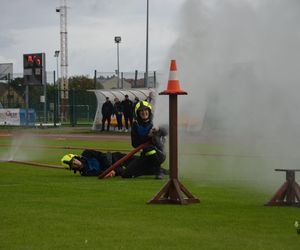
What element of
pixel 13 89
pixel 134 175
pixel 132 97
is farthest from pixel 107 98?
pixel 134 175

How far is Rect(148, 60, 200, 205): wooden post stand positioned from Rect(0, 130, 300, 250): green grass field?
24 centimetres

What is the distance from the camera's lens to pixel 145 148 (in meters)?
15.8

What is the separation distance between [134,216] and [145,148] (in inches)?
218

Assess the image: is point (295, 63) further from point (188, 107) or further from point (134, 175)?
point (134, 175)

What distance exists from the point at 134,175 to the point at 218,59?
4.00 metres

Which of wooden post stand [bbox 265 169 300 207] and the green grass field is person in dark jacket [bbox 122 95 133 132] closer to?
the green grass field

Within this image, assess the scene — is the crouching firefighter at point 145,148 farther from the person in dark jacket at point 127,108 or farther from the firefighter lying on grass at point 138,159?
the person in dark jacket at point 127,108

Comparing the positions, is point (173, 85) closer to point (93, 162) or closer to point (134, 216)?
point (134, 216)

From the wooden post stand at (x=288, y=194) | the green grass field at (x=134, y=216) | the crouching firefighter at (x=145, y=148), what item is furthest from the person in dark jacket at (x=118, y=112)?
the wooden post stand at (x=288, y=194)

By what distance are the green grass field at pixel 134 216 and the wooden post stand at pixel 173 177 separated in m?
0.24

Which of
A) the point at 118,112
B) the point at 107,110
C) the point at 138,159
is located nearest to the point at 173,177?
the point at 138,159

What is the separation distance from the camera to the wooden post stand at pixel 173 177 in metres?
11.6

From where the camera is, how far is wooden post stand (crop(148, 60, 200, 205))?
11.6m

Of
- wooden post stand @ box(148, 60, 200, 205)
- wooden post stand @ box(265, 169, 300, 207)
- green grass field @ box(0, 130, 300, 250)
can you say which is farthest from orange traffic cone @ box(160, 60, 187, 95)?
wooden post stand @ box(265, 169, 300, 207)
